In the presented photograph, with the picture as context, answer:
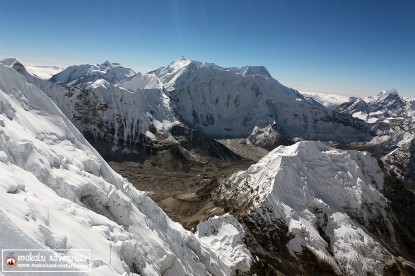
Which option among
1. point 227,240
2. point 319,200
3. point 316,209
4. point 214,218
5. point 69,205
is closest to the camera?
point 69,205

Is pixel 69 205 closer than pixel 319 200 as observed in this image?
Yes

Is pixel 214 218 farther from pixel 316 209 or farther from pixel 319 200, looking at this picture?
pixel 319 200

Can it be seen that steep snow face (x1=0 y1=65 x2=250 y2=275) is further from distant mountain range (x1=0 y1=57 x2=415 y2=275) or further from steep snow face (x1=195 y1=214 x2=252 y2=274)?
steep snow face (x1=195 y1=214 x2=252 y2=274)

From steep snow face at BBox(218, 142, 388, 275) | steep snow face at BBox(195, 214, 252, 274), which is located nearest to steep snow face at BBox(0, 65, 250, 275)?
steep snow face at BBox(195, 214, 252, 274)

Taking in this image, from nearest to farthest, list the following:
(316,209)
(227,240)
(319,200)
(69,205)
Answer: (69,205) → (227,240) → (316,209) → (319,200)

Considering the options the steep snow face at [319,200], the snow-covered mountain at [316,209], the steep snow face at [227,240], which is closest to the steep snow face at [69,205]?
the steep snow face at [227,240]

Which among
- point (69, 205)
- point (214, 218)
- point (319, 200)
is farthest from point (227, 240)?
point (69, 205)

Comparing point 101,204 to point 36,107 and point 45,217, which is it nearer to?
point 45,217
